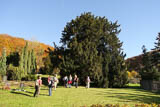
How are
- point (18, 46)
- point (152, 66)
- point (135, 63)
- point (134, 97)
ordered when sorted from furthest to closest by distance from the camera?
point (135, 63) < point (18, 46) < point (152, 66) < point (134, 97)

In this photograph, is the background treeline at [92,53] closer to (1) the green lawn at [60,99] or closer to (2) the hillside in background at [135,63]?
(1) the green lawn at [60,99]

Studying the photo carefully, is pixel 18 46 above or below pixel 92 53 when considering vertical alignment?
above

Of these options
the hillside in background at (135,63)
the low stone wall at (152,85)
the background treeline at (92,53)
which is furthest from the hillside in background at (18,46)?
the low stone wall at (152,85)

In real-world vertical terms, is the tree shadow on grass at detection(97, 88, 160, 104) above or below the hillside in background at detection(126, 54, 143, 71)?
below

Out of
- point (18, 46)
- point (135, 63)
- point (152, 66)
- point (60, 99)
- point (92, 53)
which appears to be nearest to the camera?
point (60, 99)

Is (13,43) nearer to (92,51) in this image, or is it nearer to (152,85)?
(92,51)

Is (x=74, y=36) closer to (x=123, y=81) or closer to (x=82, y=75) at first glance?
(x=82, y=75)

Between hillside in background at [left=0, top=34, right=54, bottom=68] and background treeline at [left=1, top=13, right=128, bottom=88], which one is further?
hillside in background at [left=0, top=34, right=54, bottom=68]

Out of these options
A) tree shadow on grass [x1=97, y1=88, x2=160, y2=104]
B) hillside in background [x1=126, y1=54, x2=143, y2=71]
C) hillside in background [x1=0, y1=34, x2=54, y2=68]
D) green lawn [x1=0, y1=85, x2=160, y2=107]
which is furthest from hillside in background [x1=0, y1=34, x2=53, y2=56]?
green lawn [x1=0, y1=85, x2=160, y2=107]

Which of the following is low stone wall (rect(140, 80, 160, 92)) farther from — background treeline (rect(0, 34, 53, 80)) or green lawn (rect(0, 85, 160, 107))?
background treeline (rect(0, 34, 53, 80))

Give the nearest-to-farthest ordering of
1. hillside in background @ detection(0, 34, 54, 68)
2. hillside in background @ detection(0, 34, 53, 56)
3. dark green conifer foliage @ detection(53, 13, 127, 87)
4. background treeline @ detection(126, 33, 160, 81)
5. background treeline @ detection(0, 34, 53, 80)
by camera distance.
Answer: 1. dark green conifer foliage @ detection(53, 13, 127, 87)
2. background treeline @ detection(126, 33, 160, 81)
3. background treeline @ detection(0, 34, 53, 80)
4. hillside in background @ detection(0, 34, 54, 68)
5. hillside in background @ detection(0, 34, 53, 56)

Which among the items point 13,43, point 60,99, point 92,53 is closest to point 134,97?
point 60,99

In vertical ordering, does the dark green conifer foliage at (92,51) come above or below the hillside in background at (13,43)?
below

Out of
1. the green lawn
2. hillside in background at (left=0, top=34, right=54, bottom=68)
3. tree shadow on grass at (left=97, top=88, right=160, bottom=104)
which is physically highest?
hillside in background at (left=0, top=34, right=54, bottom=68)
